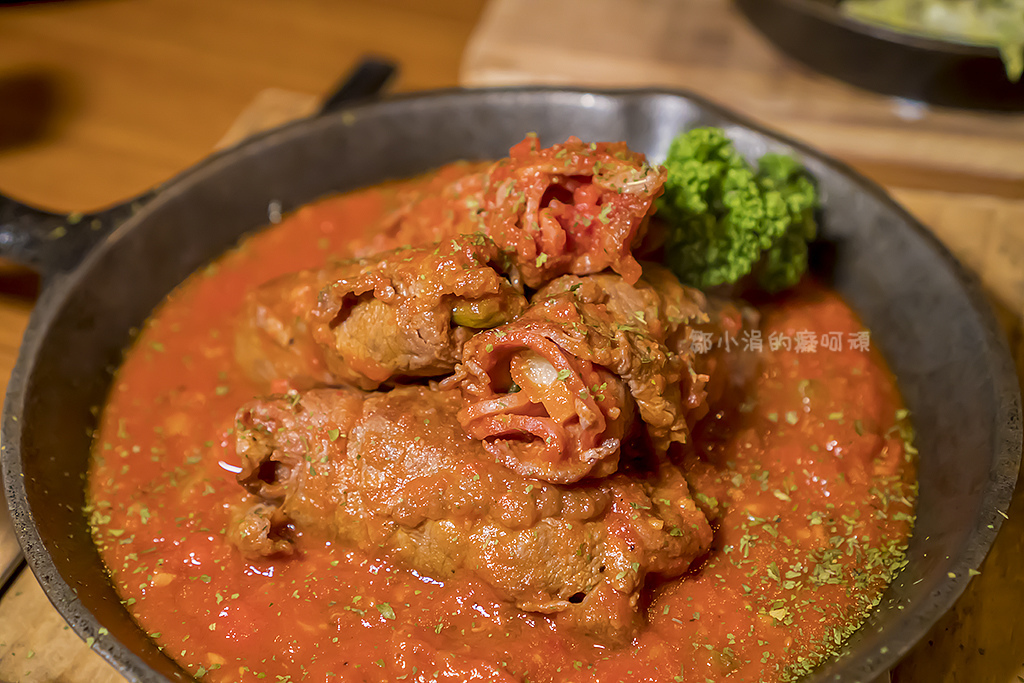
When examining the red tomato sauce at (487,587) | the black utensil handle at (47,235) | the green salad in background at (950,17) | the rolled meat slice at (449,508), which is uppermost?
the green salad in background at (950,17)

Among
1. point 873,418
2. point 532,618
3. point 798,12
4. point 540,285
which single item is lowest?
point 532,618

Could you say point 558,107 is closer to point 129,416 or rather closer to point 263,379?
point 263,379

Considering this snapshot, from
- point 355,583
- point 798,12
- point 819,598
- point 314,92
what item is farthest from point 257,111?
point 819,598

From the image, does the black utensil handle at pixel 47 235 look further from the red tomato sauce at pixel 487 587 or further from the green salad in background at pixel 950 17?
the green salad in background at pixel 950 17

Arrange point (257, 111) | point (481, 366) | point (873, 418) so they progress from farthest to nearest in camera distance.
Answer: point (257, 111) → point (873, 418) → point (481, 366)

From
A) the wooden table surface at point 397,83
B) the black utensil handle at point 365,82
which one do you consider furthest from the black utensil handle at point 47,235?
the black utensil handle at point 365,82

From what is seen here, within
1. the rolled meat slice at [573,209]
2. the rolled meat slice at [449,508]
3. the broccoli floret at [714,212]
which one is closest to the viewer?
the rolled meat slice at [449,508]

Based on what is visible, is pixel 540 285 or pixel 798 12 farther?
pixel 798 12
